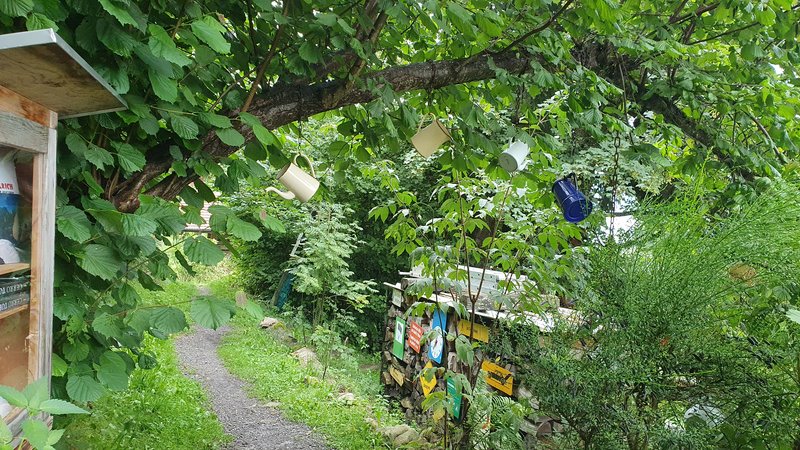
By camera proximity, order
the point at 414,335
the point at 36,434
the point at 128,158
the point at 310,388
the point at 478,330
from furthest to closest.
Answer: the point at 414,335
the point at 310,388
the point at 478,330
the point at 128,158
the point at 36,434

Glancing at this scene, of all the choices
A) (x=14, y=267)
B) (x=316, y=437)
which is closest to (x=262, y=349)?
(x=316, y=437)

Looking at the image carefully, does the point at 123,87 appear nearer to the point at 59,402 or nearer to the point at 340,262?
the point at 59,402

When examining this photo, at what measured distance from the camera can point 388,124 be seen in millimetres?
2002

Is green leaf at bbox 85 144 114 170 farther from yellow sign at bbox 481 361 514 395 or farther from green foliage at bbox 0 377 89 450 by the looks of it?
yellow sign at bbox 481 361 514 395

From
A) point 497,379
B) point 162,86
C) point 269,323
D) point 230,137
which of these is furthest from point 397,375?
point 162,86

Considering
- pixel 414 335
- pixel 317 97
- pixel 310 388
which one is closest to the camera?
pixel 317 97

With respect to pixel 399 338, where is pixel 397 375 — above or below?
below

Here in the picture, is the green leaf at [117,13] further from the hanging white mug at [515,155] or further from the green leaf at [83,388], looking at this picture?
the hanging white mug at [515,155]

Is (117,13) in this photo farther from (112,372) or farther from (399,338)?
(399,338)

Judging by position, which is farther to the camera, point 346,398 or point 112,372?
point 346,398

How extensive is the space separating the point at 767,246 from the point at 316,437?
3390 mm

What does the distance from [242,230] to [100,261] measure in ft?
1.22

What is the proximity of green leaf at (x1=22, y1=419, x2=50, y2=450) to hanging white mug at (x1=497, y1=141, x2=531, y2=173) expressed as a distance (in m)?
1.84

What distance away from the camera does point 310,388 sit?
17.1 ft
